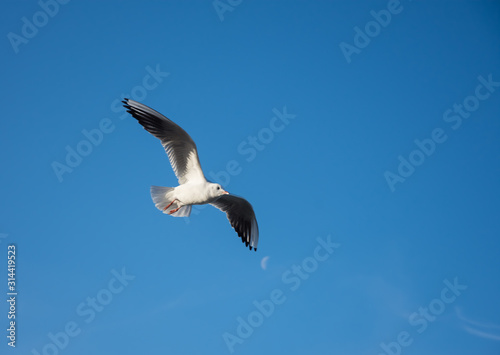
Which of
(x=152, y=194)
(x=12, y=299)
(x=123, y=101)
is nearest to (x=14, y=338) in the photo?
(x=12, y=299)

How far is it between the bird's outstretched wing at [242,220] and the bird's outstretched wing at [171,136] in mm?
726

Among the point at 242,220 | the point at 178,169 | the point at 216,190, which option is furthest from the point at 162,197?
the point at 242,220

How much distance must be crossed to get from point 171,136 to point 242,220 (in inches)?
59.4

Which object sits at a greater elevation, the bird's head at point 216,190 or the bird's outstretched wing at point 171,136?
the bird's outstretched wing at point 171,136

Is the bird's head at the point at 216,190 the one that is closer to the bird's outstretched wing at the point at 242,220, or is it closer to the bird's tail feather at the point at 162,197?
the bird's tail feather at the point at 162,197

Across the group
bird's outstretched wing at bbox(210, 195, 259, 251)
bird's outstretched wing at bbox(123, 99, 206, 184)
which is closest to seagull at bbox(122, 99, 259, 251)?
bird's outstretched wing at bbox(123, 99, 206, 184)

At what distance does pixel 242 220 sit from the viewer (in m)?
12.2

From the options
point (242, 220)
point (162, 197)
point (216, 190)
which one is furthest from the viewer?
point (242, 220)

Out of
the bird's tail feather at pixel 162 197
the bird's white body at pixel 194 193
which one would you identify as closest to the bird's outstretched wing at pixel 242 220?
the bird's white body at pixel 194 193

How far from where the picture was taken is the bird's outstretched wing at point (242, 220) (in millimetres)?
12102

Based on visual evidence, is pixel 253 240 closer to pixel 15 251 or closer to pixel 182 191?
pixel 182 191

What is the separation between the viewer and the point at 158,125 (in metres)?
11.4

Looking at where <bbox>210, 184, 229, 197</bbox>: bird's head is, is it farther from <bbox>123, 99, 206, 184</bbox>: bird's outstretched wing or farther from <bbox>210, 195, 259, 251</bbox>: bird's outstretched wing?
<bbox>210, 195, 259, 251</bbox>: bird's outstretched wing

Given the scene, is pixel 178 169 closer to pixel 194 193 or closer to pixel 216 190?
pixel 194 193
